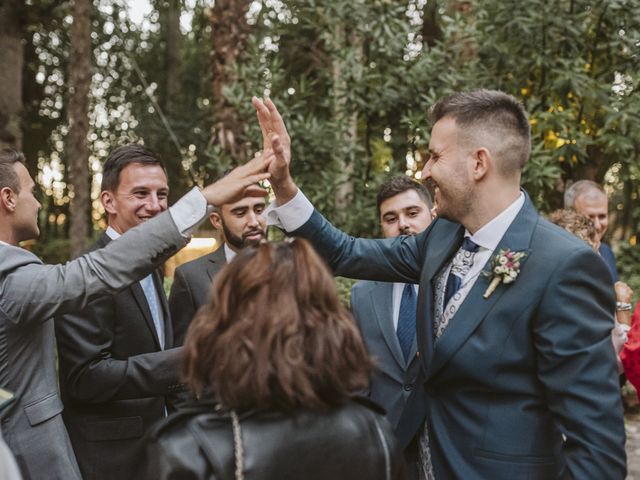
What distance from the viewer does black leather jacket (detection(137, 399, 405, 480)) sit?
165 cm

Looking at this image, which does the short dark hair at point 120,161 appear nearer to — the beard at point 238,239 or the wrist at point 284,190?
the beard at point 238,239

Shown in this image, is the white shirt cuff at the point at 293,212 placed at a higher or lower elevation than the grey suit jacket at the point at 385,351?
higher

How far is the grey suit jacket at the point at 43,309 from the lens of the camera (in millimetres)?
2480

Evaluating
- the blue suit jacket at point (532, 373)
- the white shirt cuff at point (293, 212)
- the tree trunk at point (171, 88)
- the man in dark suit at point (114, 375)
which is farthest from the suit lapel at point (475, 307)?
the tree trunk at point (171, 88)

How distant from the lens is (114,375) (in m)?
3.06

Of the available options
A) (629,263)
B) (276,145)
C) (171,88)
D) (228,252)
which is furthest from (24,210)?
(171,88)

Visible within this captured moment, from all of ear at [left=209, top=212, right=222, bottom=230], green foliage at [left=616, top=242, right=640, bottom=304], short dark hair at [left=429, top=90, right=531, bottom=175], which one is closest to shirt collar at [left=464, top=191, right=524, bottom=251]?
short dark hair at [left=429, top=90, right=531, bottom=175]

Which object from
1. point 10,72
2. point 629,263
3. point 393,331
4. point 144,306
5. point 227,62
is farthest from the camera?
point 10,72

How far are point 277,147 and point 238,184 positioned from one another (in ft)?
0.83

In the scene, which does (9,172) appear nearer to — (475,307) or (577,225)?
(475,307)

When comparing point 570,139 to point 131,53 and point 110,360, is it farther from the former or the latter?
point 131,53

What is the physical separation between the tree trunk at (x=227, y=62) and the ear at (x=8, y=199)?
4898 millimetres

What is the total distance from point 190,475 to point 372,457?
486mm

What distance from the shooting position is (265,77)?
24.4ft
